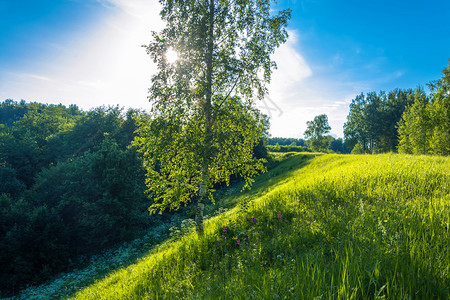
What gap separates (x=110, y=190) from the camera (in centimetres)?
2431

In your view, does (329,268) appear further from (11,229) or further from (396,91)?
(396,91)

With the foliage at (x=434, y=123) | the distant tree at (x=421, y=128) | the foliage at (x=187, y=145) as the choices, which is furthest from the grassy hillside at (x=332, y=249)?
the distant tree at (x=421, y=128)

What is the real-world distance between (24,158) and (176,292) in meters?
46.0

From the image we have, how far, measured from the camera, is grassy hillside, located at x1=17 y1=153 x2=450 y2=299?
221 centimetres

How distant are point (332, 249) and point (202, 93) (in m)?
6.39

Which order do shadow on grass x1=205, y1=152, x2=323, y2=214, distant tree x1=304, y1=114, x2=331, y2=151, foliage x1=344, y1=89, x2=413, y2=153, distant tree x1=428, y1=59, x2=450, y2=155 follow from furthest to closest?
distant tree x1=304, y1=114, x2=331, y2=151
foliage x1=344, y1=89, x2=413, y2=153
distant tree x1=428, y1=59, x2=450, y2=155
shadow on grass x1=205, y1=152, x2=323, y2=214

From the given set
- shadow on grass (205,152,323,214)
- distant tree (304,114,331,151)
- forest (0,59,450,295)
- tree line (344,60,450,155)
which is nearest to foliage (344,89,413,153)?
tree line (344,60,450,155)

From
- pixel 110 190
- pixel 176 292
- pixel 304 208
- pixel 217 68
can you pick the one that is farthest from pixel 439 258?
pixel 110 190

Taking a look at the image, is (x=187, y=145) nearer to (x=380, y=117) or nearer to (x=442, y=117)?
(x=442, y=117)

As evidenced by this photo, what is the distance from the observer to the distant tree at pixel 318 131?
61562 mm

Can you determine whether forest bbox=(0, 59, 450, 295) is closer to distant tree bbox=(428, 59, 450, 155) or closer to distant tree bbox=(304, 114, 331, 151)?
distant tree bbox=(428, 59, 450, 155)

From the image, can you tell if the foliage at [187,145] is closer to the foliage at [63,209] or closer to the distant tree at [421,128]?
the foliage at [63,209]

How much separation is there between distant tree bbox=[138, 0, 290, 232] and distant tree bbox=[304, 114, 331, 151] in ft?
199

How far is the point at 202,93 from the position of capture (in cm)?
754
